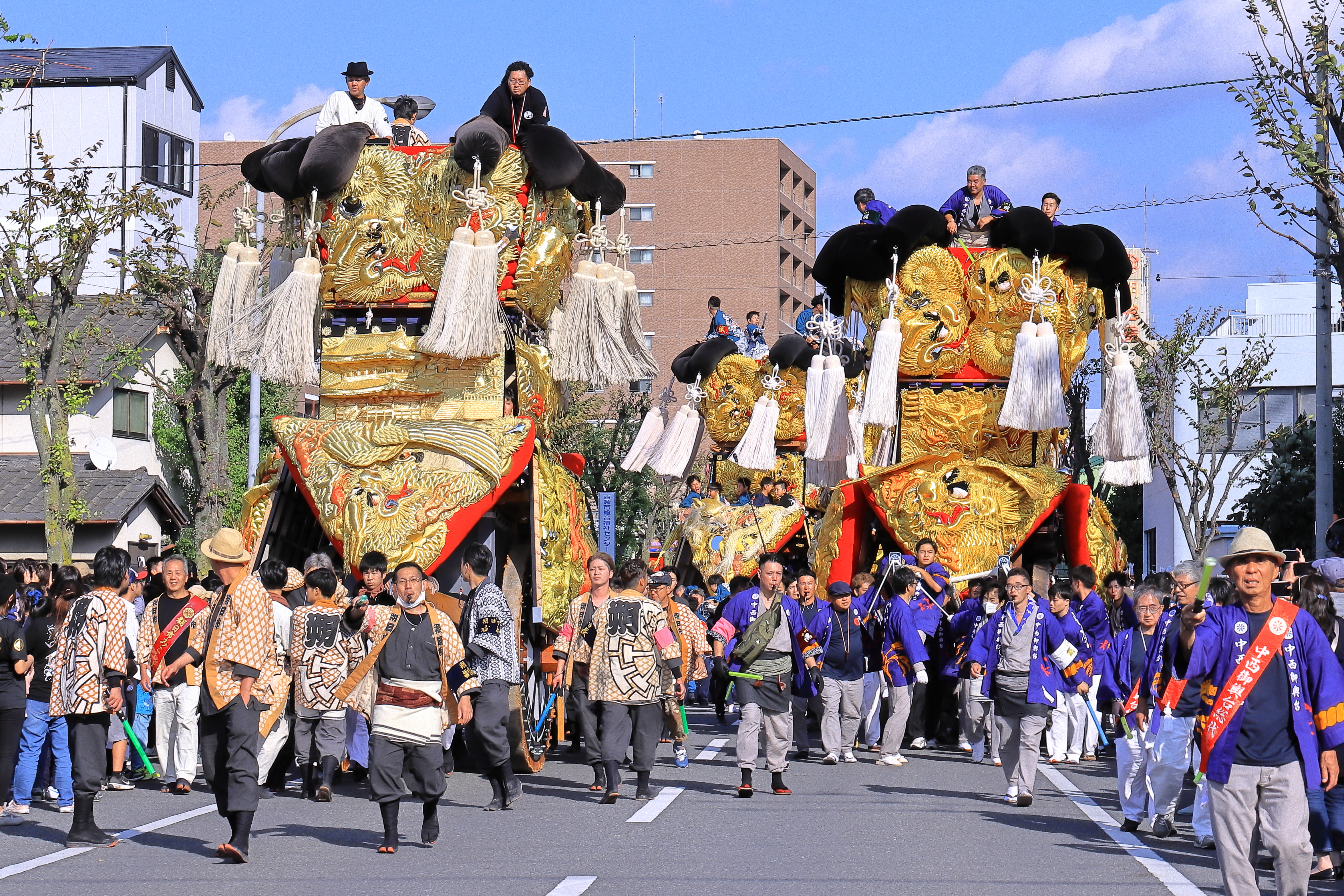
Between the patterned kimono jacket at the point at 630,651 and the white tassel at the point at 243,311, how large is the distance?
4.21 metres

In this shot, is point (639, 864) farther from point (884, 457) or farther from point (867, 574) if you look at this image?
point (884, 457)

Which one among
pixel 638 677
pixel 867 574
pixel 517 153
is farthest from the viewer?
pixel 867 574

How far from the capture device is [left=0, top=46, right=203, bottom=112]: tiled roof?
4447 cm

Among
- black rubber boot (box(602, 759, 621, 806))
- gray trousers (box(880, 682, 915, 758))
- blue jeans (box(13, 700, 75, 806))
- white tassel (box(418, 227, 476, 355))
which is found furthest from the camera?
gray trousers (box(880, 682, 915, 758))

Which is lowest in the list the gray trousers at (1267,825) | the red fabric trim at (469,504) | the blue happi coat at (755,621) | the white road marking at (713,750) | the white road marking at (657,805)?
the white road marking at (713,750)

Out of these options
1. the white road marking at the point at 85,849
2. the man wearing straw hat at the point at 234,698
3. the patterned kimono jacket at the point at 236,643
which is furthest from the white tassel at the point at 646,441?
the man wearing straw hat at the point at 234,698

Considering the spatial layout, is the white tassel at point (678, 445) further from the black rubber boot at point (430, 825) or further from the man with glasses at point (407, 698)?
the black rubber boot at point (430, 825)

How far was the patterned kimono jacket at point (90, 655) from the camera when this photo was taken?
33.5ft

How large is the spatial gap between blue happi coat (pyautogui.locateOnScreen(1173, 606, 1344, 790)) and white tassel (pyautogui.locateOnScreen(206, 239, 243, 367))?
9.71m

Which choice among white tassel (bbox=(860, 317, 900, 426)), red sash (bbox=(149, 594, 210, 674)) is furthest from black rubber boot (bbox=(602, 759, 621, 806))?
white tassel (bbox=(860, 317, 900, 426))

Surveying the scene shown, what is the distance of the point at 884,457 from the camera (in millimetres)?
19266

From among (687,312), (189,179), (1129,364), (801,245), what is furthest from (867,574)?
(801,245)

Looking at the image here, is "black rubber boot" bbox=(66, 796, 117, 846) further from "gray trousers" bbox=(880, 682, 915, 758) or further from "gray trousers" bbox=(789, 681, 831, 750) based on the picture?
"gray trousers" bbox=(880, 682, 915, 758)

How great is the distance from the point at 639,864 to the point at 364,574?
405cm
